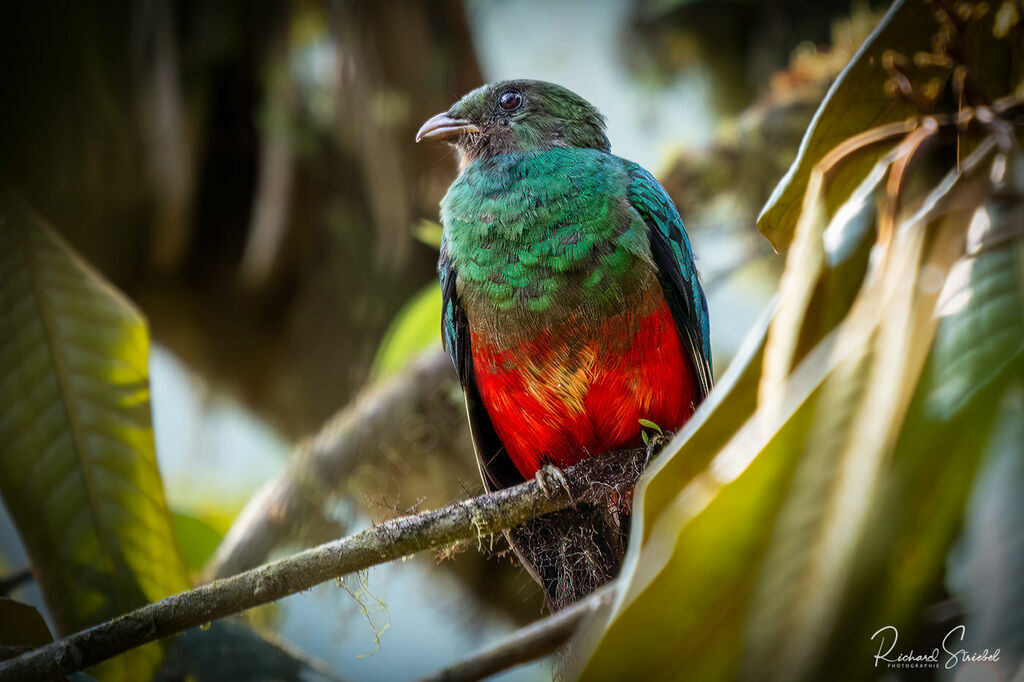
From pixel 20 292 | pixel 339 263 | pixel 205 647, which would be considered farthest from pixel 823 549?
pixel 339 263

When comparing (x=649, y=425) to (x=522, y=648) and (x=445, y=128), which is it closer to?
(x=522, y=648)

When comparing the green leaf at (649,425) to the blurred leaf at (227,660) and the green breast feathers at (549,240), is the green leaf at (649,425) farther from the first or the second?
the blurred leaf at (227,660)

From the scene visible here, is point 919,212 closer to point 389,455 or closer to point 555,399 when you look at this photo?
point 555,399

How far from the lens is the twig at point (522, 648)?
182cm

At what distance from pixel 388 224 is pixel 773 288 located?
8.37 ft

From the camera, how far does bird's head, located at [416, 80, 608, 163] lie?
315 cm

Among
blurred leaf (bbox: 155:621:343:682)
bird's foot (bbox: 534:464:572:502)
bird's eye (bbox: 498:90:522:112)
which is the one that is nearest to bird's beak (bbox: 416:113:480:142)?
bird's eye (bbox: 498:90:522:112)

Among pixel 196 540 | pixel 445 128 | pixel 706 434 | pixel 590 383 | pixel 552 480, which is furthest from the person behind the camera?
pixel 196 540

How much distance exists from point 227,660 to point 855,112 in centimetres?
221

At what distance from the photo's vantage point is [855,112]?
1.71m

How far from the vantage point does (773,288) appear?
208 inches

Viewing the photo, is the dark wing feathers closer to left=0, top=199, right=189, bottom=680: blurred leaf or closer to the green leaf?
the green leaf

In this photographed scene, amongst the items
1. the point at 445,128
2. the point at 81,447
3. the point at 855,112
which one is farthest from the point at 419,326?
the point at 855,112

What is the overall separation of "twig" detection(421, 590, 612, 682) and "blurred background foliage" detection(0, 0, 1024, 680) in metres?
0.49
